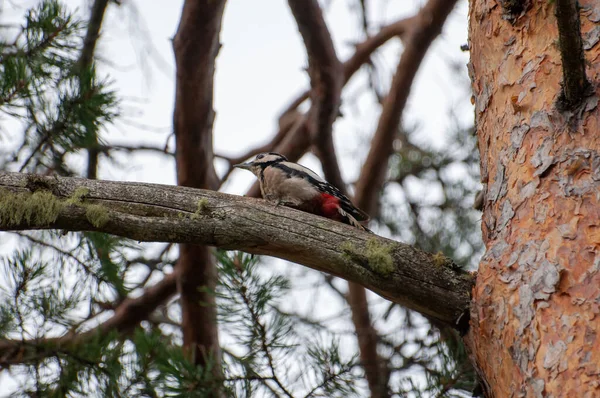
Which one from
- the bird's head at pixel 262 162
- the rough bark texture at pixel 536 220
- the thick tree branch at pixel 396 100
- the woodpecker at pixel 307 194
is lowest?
the rough bark texture at pixel 536 220

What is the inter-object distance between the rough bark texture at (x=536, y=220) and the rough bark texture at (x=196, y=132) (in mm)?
1510

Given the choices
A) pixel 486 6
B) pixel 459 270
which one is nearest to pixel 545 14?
pixel 486 6

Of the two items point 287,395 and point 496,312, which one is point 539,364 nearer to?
point 496,312

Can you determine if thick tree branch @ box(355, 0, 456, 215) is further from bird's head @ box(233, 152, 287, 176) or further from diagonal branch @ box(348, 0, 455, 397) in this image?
bird's head @ box(233, 152, 287, 176)

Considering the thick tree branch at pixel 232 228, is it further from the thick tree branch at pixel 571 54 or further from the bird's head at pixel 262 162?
the bird's head at pixel 262 162

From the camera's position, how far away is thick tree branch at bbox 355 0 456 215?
148 inches

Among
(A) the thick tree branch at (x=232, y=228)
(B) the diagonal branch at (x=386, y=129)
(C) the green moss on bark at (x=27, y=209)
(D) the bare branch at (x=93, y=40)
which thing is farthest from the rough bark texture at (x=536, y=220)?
(D) the bare branch at (x=93, y=40)

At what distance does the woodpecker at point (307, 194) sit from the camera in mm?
2846

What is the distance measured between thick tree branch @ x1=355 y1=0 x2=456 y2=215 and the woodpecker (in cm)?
93

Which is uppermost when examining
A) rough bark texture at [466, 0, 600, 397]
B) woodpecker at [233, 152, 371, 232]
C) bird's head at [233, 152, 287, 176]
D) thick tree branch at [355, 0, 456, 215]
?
thick tree branch at [355, 0, 456, 215]

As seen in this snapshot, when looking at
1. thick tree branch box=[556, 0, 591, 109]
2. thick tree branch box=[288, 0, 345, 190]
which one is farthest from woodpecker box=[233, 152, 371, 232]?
thick tree branch box=[556, 0, 591, 109]

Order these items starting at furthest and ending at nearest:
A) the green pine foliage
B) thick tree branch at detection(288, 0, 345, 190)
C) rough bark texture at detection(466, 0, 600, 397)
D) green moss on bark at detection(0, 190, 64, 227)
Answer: thick tree branch at detection(288, 0, 345, 190) → the green pine foliage → green moss on bark at detection(0, 190, 64, 227) → rough bark texture at detection(466, 0, 600, 397)

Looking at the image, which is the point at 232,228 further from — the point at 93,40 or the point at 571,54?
the point at 93,40

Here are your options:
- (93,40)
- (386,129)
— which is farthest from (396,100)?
(93,40)
